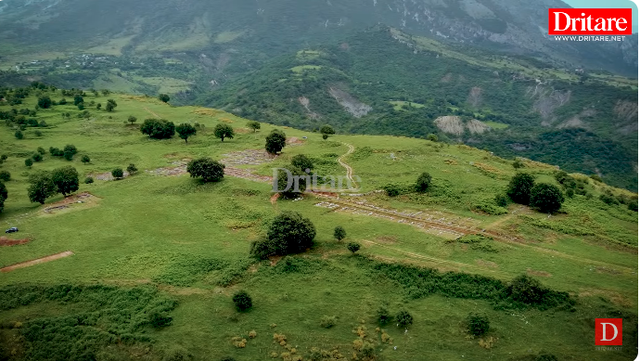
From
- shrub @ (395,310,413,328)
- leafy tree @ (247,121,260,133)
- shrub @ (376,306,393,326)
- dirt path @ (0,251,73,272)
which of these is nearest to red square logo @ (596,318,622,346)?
shrub @ (395,310,413,328)

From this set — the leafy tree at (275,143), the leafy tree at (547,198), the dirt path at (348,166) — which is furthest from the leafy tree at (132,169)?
the leafy tree at (547,198)

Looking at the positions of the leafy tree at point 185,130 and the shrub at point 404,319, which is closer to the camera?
the shrub at point 404,319

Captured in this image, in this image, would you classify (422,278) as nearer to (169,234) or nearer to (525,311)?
(525,311)

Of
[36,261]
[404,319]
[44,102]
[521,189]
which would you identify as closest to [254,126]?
[44,102]

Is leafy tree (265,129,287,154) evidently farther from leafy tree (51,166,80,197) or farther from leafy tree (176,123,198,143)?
leafy tree (51,166,80,197)

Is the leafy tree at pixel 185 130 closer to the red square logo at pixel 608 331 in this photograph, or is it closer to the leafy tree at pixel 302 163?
the leafy tree at pixel 302 163

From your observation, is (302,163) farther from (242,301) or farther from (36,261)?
(36,261)
